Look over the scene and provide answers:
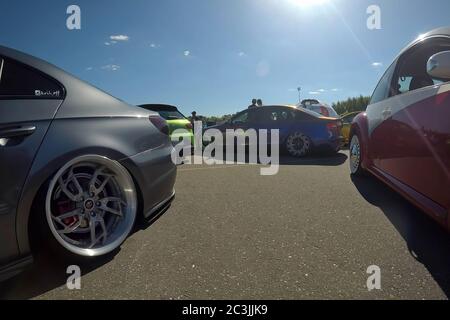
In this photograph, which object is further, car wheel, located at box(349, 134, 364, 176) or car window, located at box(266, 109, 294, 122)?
car window, located at box(266, 109, 294, 122)

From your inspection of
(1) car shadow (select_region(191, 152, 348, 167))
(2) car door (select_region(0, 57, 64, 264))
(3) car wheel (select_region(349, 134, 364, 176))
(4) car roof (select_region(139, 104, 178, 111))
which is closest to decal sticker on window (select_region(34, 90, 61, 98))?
(2) car door (select_region(0, 57, 64, 264))

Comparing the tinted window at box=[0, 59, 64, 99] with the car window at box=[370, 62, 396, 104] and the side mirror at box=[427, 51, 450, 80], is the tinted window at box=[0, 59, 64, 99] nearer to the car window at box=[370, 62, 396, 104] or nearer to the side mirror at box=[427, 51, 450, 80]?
the side mirror at box=[427, 51, 450, 80]

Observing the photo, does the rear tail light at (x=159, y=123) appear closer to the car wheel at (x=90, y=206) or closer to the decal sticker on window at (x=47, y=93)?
the car wheel at (x=90, y=206)

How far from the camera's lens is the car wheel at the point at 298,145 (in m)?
6.84

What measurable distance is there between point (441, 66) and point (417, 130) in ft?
1.68

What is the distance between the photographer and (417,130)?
225cm

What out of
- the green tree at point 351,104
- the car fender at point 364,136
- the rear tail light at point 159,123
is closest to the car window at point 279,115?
the car fender at point 364,136

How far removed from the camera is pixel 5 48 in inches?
74.5

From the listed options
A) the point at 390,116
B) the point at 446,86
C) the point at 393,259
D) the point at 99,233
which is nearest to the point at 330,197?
the point at 390,116

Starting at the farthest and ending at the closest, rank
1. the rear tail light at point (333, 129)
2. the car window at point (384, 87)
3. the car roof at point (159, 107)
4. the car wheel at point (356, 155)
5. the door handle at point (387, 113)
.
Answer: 1. the car roof at point (159, 107)
2. the rear tail light at point (333, 129)
3. the car wheel at point (356, 155)
4. the car window at point (384, 87)
5. the door handle at point (387, 113)

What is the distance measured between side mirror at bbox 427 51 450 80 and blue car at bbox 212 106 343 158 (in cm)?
474

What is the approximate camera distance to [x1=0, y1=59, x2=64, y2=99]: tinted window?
1788 mm

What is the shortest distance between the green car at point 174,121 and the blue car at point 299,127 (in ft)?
5.25
